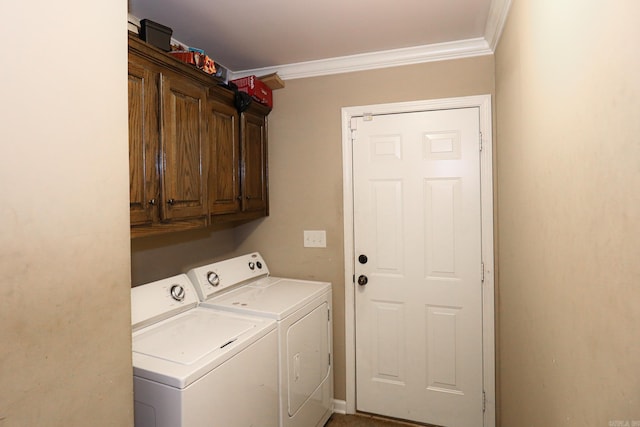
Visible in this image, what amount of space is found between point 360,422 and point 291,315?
3.62 feet

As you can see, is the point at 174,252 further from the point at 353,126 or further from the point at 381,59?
the point at 381,59

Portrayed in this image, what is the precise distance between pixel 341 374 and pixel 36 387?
2123 millimetres

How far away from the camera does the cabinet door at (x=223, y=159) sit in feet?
6.78

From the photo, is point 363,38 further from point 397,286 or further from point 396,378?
point 396,378

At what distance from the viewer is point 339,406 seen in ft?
8.31

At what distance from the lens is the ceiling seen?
180 centimetres

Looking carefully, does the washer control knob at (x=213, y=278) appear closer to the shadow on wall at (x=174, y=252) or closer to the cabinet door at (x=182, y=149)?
the shadow on wall at (x=174, y=252)

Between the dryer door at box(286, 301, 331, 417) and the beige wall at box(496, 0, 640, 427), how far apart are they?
1113 millimetres

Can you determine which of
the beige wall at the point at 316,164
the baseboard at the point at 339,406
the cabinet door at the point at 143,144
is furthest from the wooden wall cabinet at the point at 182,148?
the baseboard at the point at 339,406

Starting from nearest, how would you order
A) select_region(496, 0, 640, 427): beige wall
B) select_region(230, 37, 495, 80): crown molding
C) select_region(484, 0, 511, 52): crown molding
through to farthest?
select_region(496, 0, 640, 427): beige wall, select_region(484, 0, 511, 52): crown molding, select_region(230, 37, 495, 80): crown molding

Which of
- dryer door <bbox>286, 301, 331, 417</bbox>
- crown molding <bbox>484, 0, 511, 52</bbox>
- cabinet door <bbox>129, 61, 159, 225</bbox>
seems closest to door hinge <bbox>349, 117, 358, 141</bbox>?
crown molding <bbox>484, 0, 511, 52</bbox>

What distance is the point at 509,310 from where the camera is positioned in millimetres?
1835

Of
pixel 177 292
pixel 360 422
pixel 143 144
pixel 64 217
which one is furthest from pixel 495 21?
pixel 360 422

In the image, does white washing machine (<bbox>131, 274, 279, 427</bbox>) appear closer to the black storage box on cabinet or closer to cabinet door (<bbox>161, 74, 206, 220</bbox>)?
cabinet door (<bbox>161, 74, 206, 220</bbox>)
